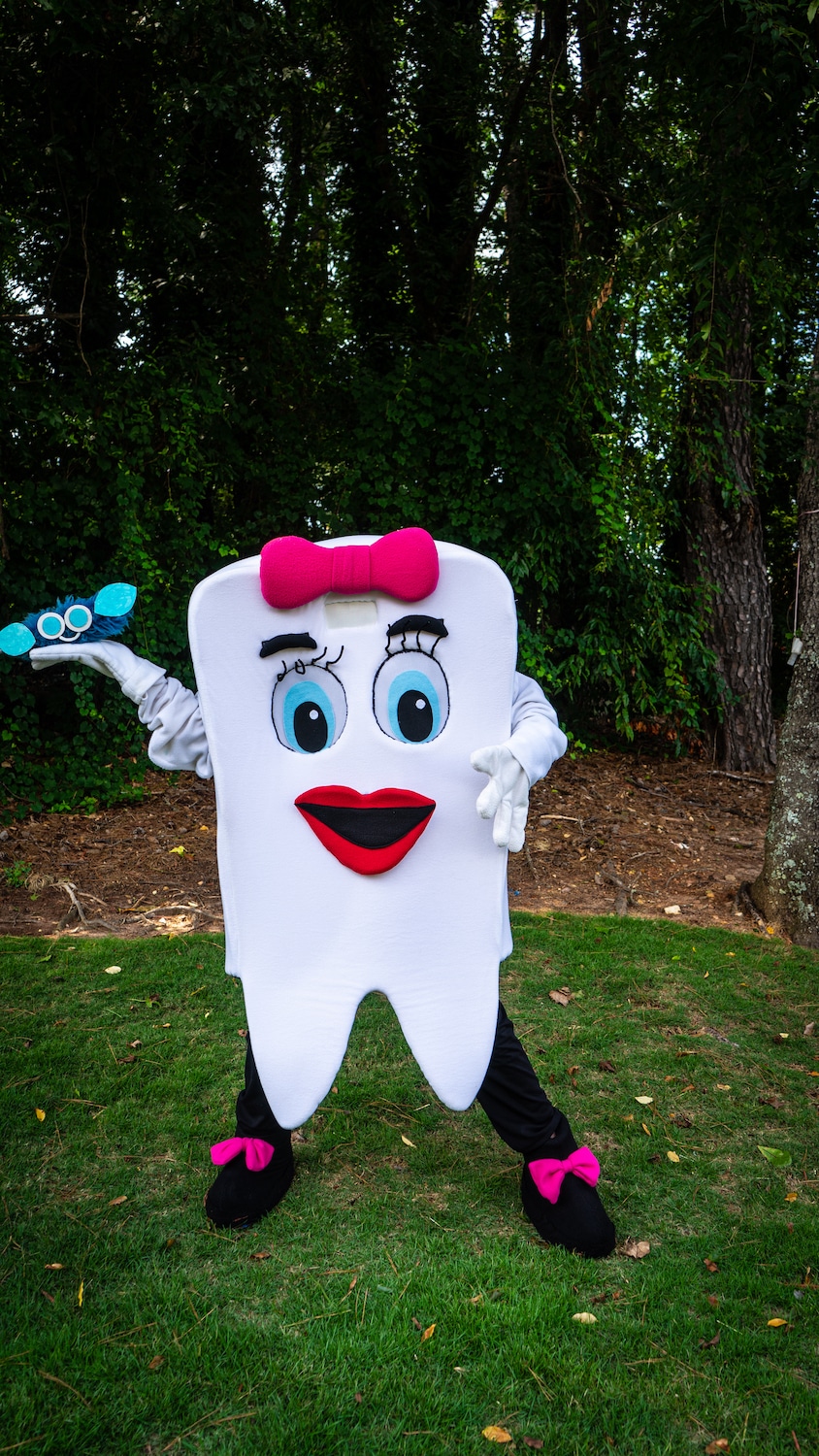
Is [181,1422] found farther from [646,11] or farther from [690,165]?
[646,11]

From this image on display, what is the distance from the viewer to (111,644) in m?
2.53

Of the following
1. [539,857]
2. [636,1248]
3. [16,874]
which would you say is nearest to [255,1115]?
[636,1248]

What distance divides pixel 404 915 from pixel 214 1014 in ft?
6.06

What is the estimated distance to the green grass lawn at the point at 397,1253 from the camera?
2.11m

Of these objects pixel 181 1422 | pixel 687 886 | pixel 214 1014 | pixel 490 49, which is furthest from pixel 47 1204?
pixel 490 49

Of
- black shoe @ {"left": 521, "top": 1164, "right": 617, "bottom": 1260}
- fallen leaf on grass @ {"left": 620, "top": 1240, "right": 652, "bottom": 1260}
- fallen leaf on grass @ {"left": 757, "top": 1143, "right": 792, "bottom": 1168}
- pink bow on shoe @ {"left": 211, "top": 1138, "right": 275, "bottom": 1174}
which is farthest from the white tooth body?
fallen leaf on grass @ {"left": 757, "top": 1143, "right": 792, "bottom": 1168}

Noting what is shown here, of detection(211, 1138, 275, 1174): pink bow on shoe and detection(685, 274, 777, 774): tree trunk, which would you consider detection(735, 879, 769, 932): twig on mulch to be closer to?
detection(685, 274, 777, 774): tree trunk

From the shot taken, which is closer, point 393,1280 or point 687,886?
point 393,1280

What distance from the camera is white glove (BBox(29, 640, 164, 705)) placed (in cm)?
244

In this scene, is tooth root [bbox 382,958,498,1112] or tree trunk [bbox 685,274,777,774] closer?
tooth root [bbox 382,958,498,1112]

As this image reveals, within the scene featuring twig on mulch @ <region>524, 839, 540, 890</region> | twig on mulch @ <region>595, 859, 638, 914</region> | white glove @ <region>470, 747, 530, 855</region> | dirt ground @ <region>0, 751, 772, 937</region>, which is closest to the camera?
white glove @ <region>470, 747, 530, 855</region>

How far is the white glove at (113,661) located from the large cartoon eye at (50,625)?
47 millimetres

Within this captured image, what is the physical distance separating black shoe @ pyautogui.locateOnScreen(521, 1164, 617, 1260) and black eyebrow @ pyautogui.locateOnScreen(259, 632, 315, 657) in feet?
5.15

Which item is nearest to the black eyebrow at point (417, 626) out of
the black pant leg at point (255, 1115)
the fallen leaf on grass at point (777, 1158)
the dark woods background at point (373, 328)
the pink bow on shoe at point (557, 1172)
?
the black pant leg at point (255, 1115)
